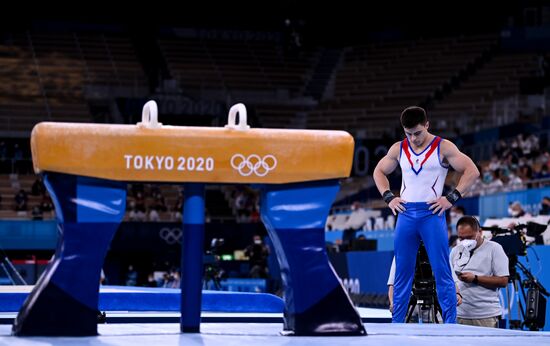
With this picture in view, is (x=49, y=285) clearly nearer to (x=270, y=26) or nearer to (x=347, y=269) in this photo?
(x=347, y=269)

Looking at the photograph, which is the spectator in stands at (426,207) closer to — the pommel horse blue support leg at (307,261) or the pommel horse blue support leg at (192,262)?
the pommel horse blue support leg at (307,261)

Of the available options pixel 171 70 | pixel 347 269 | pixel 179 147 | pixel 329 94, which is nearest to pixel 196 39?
pixel 171 70

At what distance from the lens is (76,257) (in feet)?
12.9

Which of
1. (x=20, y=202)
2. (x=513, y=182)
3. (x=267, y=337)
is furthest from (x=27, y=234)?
(x=267, y=337)

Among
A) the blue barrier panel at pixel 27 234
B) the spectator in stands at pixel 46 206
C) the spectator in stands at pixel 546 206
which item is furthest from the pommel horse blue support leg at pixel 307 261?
the spectator in stands at pixel 46 206

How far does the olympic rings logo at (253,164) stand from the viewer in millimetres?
4055

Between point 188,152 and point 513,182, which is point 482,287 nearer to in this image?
point 188,152

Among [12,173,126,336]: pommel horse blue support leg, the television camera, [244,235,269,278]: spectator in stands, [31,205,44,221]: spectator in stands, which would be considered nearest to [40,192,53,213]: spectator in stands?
[31,205,44,221]: spectator in stands

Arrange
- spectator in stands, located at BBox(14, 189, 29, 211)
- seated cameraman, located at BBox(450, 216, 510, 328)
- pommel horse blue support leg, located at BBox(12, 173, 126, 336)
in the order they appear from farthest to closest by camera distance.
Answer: spectator in stands, located at BBox(14, 189, 29, 211) → seated cameraman, located at BBox(450, 216, 510, 328) → pommel horse blue support leg, located at BBox(12, 173, 126, 336)

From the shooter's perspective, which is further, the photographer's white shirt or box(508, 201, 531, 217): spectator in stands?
box(508, 201, 531, 217): spectator in stands

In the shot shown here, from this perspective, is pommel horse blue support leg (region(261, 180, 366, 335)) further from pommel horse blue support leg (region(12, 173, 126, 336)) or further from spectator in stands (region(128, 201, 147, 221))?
spectator in stands (region(128, 201, 147, 221))

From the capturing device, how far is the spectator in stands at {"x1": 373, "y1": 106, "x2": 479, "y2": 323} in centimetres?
566

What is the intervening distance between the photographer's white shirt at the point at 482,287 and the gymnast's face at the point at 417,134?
57.6 inches

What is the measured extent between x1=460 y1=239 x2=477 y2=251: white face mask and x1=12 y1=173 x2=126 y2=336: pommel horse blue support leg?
139 inches
